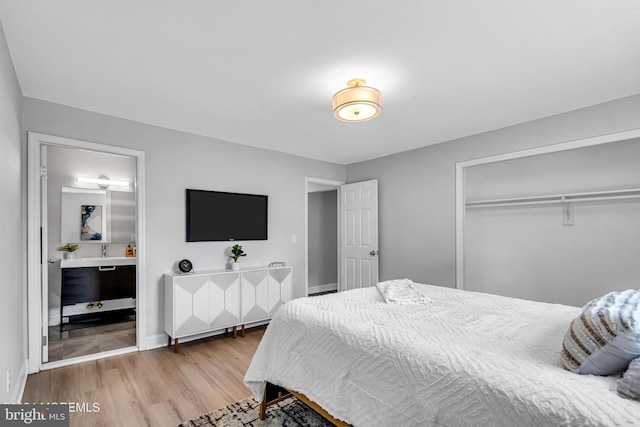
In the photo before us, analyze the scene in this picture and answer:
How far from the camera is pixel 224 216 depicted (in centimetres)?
399

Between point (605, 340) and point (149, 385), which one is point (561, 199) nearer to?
point (605, 340)

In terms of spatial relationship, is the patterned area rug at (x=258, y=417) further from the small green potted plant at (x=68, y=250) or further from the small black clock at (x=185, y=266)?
the small green potted plant at (x=68, y=250)

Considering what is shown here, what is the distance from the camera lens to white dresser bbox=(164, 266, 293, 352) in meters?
3.38

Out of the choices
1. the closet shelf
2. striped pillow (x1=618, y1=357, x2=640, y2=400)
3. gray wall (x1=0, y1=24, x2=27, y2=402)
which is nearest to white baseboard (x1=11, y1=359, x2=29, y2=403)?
gray wall (x1=0, y1=24, x2=27, y2=402)

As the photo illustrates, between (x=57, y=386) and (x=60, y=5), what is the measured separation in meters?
2.73

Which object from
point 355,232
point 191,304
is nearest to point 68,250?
point 191,304

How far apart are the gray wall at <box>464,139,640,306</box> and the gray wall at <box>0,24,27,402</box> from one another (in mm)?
4160

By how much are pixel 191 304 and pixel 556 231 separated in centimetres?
418

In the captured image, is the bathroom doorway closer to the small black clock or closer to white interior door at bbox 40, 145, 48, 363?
white interior door at bbox 40, 145, 48, 363

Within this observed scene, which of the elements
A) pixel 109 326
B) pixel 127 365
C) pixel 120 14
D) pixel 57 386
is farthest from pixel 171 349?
pixel 120 14

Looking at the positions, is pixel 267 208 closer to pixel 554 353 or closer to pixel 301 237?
pixel 301 237

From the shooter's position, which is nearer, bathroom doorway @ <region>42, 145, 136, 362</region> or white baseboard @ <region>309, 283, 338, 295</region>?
bathroom doorway @ <region>42, 145, 136, 362</region>

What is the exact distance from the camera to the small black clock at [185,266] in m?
3.59

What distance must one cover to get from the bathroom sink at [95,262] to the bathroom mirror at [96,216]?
1.21 ft
